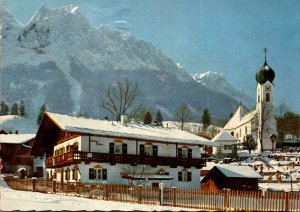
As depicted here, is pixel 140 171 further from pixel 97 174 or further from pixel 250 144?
pixel 250 144

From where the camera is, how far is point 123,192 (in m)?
27.6

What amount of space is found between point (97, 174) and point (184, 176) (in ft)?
31.6

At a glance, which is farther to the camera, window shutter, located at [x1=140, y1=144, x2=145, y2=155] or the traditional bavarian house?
window shutter, located at [x1=140, y1=144, x2=145, y2=155]

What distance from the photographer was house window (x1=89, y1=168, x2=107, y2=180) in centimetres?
3923

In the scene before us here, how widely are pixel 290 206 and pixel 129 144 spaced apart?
72.6 ft

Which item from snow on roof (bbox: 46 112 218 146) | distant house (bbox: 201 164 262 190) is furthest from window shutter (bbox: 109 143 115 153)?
distant house (bbox: 201 164 262 190)

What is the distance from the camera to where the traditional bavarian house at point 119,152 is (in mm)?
39094

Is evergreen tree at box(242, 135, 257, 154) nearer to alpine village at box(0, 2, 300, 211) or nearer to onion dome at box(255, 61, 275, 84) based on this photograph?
onion dome at box(255, 61, 275, 84)

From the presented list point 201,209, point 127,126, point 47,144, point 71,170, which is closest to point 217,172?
point 127,126

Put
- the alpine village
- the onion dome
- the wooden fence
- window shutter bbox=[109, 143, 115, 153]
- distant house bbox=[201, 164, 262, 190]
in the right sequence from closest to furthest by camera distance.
A: the wooden fence → the alpine village → window shutter bbox=[109, 143, 115, 153] → distant house bbox=[201, 164, 262, 190] → the onion dome

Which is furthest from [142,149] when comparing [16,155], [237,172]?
[16,155]

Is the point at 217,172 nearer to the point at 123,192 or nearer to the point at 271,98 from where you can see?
the point at 123,192

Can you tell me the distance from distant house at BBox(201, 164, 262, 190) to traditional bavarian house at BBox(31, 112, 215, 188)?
5.14 feet

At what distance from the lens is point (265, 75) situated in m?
89.5
